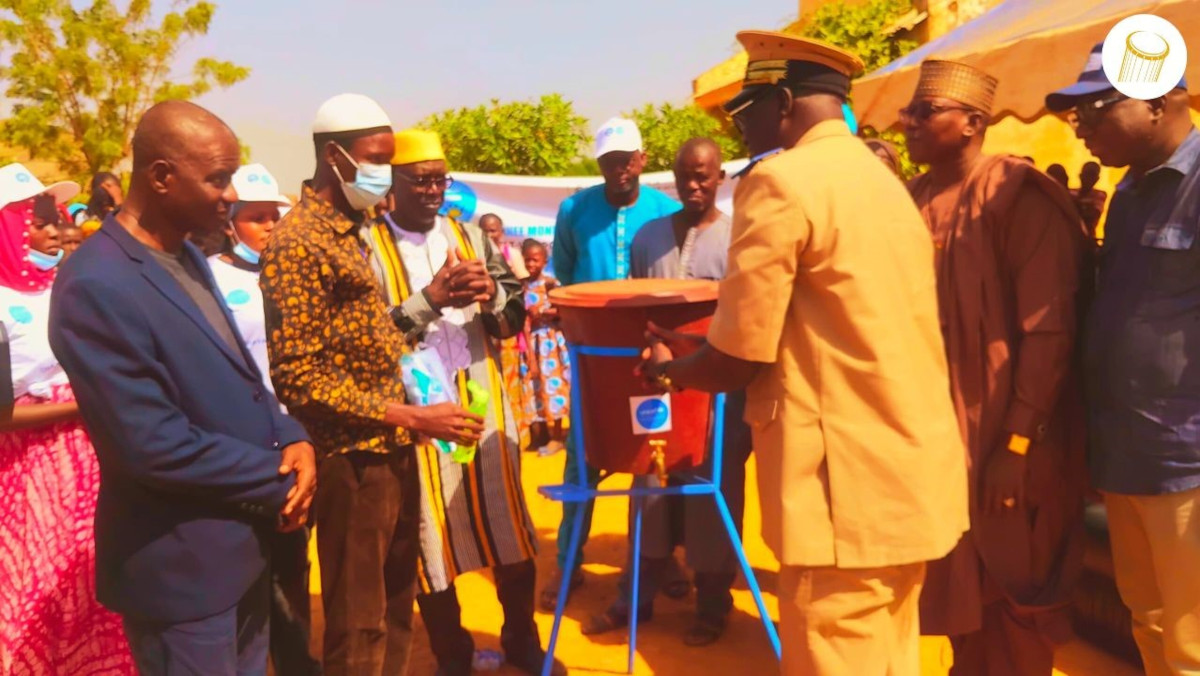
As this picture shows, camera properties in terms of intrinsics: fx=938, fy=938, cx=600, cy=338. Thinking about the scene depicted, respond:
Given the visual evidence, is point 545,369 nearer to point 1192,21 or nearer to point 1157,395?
point 1192,21

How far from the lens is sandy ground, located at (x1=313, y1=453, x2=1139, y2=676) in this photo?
423 cm

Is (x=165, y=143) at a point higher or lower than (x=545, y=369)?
higher

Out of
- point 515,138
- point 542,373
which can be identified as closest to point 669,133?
point 515,138

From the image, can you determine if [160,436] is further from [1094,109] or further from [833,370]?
[1094,109]

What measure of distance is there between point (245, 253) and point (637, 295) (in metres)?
1.95

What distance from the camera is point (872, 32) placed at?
13.9m

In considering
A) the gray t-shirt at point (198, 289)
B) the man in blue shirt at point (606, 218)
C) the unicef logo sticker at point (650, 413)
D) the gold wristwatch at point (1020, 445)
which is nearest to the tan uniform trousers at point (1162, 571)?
the gold wristwatch at point (1020, 445)

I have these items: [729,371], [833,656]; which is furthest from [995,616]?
[729,371]

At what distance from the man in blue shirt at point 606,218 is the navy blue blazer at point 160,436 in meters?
2.58

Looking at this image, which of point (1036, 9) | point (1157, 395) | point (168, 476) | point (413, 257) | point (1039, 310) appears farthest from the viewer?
point (1036, 9)

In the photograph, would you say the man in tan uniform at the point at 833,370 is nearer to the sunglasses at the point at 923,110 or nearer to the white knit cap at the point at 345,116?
the sunglasses at the point at 923,110

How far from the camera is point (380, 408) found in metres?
2.99

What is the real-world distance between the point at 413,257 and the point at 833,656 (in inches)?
85.8

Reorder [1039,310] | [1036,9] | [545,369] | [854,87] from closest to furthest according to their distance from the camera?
1. [1039,310]
2. [1036,9]
3. [854,87]
4. [545,369]
